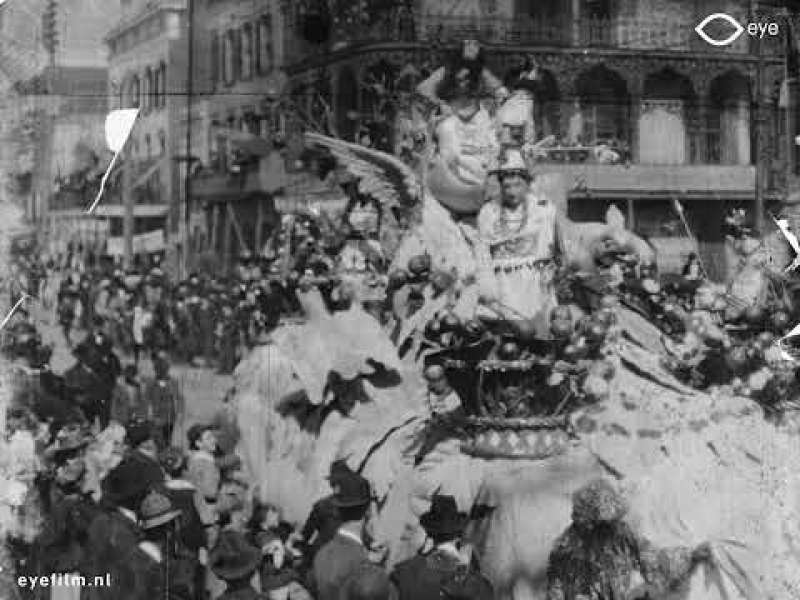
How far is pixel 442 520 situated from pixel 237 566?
769mm

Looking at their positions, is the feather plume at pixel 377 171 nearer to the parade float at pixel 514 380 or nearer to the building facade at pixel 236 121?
the parade float at pixel 514 380

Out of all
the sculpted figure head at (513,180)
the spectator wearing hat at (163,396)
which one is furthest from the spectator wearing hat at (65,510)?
the sculpted figure head at (513,180)

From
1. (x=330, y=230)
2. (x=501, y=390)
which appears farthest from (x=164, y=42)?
(x=501, y=390)

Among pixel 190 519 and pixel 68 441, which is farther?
pixel 68 441

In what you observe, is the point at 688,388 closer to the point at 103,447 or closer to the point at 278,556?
the point at 278,556

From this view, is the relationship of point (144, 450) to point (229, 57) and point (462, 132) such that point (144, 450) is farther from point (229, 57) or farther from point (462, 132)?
point (462, 132)

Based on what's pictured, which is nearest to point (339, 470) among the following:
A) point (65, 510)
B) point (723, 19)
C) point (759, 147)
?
point (65, 510)

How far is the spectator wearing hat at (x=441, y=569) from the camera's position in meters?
6.00

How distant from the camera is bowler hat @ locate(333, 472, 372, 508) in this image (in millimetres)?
6359

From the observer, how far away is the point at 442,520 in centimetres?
621

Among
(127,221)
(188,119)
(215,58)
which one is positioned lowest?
(127,221)

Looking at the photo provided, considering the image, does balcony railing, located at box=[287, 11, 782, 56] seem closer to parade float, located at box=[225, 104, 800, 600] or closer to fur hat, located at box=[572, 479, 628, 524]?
parade float, located at box=[225, 104, 800, 600]

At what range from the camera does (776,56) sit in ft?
23.1

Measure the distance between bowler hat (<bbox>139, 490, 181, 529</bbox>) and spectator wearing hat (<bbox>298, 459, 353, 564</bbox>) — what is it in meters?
0.51
